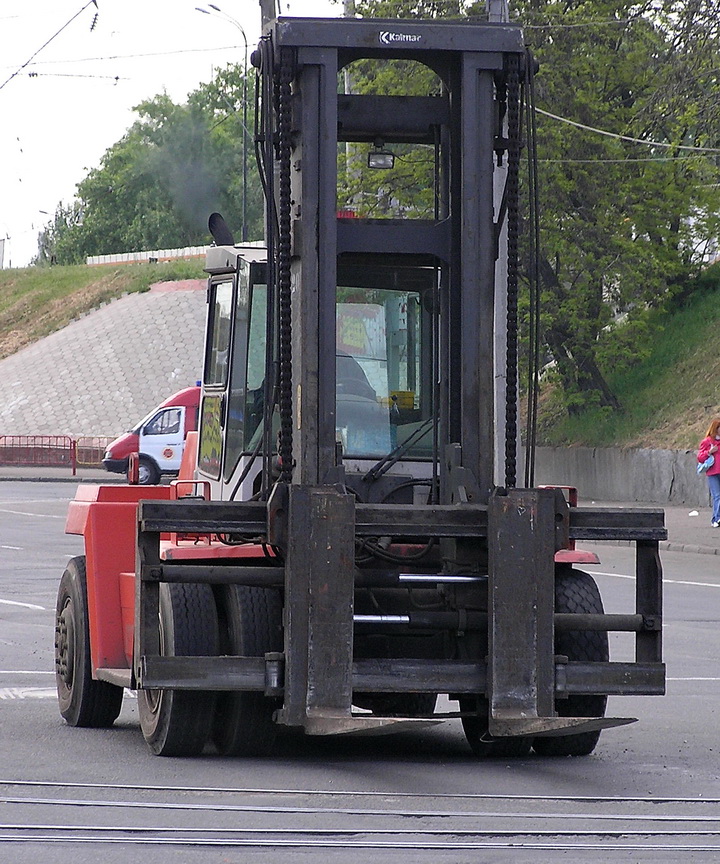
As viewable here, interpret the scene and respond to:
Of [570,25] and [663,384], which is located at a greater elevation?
[570,25]

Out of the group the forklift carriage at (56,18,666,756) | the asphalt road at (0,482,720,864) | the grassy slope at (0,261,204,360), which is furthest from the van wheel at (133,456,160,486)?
the grassy slope at (0,261,204,360)

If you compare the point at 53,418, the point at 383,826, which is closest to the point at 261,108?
the point at 383,826

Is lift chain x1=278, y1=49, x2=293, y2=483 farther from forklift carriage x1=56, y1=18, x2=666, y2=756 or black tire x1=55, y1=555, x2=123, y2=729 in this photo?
black tire x1=55, y1=555, x2=123, y2=729

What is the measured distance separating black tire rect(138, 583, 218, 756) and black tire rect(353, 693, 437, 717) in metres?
0.92

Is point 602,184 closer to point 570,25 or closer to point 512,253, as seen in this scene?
point 570,25

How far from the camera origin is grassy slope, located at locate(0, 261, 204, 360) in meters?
81.1

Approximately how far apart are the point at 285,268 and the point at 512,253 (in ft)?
3.49

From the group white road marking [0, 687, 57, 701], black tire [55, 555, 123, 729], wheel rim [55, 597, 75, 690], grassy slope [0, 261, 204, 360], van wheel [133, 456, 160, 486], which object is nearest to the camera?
black tire [55, 555, 123, 729]

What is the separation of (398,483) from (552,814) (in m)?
2.01

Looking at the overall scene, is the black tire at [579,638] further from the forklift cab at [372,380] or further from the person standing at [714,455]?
the person standing at [714,455]

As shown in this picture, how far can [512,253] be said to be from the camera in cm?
754

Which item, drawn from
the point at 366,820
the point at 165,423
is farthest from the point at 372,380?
the point at 165,423

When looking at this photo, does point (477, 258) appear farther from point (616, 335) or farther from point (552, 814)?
point (616, 335)

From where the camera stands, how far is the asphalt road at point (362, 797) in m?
5.88
